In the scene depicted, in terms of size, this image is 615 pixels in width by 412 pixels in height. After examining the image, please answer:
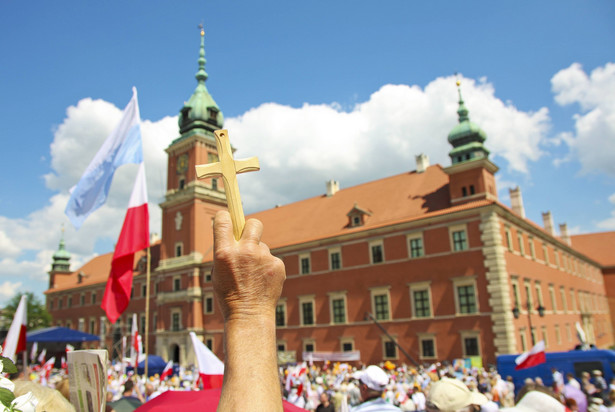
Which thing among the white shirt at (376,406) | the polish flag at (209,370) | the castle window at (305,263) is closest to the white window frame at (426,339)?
the castle window at (305,263)

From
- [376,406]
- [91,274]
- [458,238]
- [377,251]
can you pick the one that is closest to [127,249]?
[376,406]

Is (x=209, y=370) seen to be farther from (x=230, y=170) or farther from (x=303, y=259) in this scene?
(x=303, y=259)

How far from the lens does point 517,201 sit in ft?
134

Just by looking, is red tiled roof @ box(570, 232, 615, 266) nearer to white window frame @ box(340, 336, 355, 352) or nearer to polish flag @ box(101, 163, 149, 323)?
white window frame @ box(340, 336, 355, 352)

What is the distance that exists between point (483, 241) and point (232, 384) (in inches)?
1015

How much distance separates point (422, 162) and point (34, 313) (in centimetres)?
5085

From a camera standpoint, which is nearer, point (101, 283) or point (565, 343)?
point (565, 343)

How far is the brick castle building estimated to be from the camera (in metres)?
25.5

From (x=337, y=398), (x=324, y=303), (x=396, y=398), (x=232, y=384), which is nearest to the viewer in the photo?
(x=232, y=384)

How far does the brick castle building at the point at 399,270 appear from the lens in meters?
25.5

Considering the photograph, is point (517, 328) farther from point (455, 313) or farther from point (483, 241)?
point (483, 241)

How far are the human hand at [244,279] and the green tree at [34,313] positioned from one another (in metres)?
63.5

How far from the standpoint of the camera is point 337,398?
9852mm

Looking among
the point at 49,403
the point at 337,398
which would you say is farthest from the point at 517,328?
the point at 49,403
